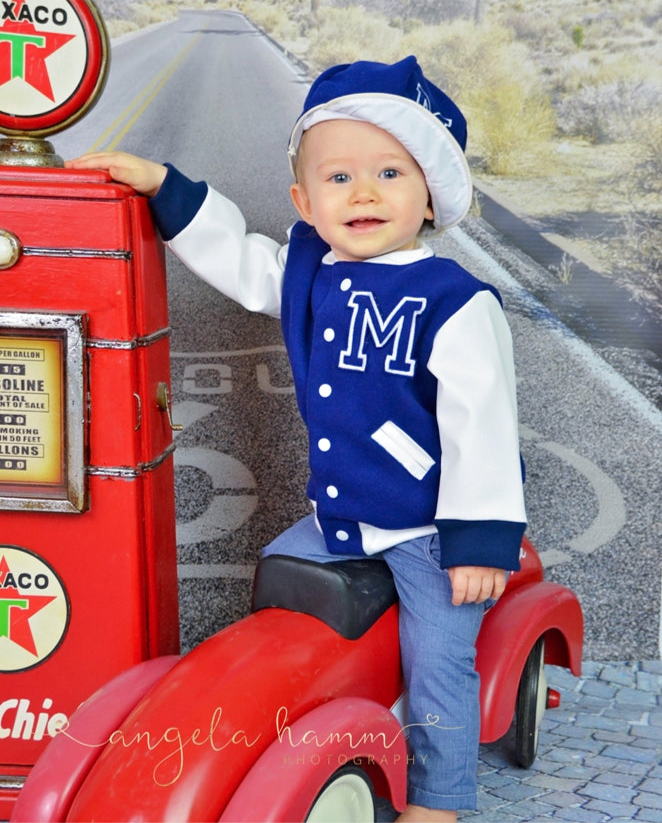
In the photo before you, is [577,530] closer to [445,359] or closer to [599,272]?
[599,272]

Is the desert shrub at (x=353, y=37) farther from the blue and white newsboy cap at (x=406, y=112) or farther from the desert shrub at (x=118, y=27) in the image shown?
the blue and white newsboy cap at (x=406, y=112)

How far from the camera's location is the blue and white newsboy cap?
167 centimetres

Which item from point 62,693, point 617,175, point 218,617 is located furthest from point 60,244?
point 617,175

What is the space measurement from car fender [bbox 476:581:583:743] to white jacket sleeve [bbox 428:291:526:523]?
0.31m

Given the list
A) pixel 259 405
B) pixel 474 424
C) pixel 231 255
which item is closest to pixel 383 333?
pixel 474 424

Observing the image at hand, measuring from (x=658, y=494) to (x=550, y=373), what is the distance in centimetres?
45

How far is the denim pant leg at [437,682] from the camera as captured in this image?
5.53ft

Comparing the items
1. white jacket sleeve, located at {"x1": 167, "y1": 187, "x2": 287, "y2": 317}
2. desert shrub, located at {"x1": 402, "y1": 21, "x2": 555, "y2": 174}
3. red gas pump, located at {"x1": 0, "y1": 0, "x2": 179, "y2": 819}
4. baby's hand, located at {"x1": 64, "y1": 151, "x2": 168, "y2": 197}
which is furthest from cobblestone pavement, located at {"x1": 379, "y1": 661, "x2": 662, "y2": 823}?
desert shrub, located at {"x1": 402, "y1": 21, "x2": 555, "y2": 174}

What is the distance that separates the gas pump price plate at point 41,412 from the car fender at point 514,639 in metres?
0.80

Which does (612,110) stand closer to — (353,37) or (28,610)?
(353,37)

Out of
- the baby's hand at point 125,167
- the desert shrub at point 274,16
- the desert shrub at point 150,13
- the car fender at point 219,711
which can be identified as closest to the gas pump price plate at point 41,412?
the baby's hand at point 125,167

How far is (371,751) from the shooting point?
1480mm

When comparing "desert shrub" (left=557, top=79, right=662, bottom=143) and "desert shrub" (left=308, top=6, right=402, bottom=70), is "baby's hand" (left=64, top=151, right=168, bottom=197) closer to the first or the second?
"desert shrub" (left=308, top=6, right=402, bottom=70)

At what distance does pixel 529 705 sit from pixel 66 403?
1.11 m
